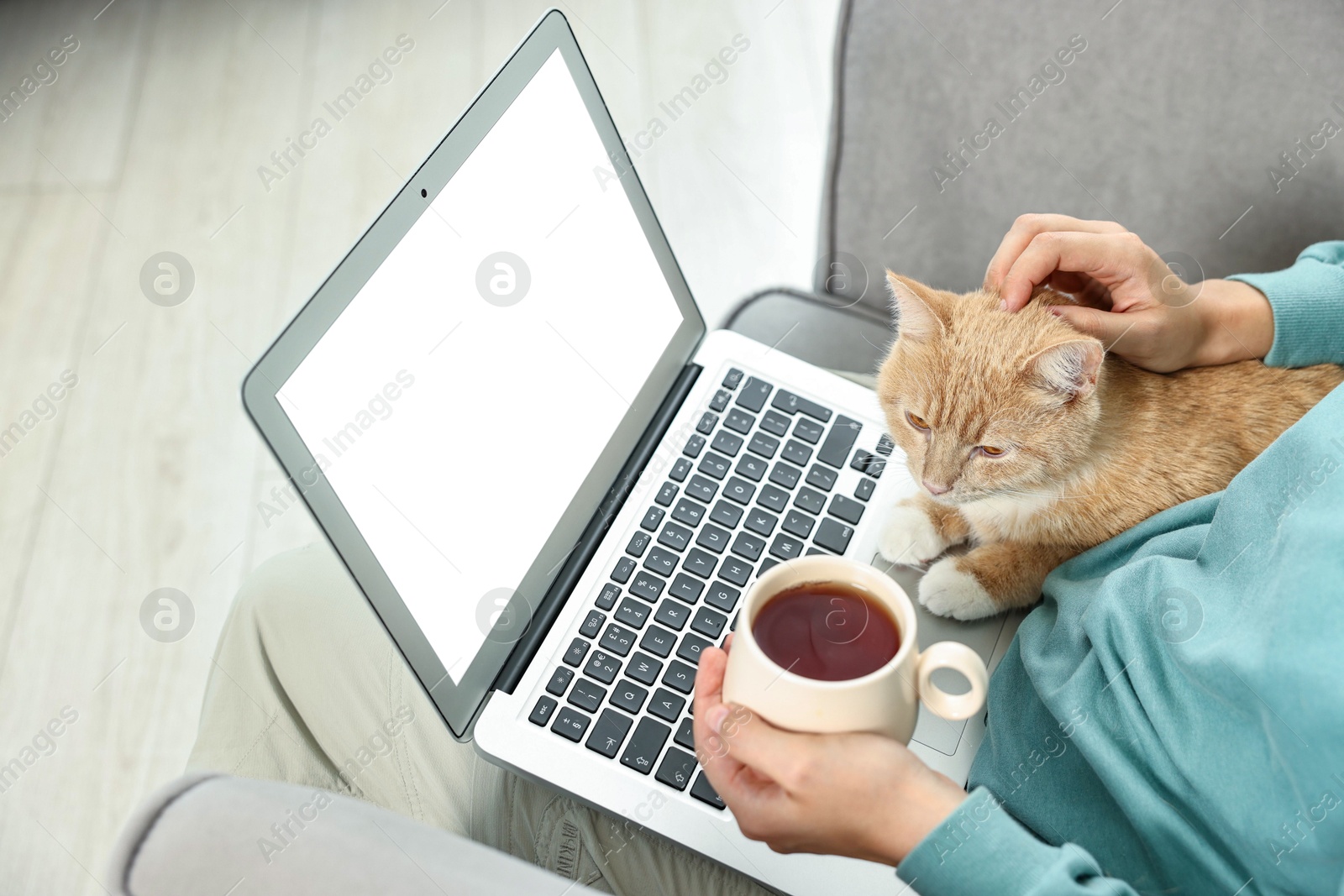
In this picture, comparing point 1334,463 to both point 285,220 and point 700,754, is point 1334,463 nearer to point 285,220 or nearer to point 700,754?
point 700,754

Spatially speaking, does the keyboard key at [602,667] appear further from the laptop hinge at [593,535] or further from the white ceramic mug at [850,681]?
the white ceramic mug at [850,681]

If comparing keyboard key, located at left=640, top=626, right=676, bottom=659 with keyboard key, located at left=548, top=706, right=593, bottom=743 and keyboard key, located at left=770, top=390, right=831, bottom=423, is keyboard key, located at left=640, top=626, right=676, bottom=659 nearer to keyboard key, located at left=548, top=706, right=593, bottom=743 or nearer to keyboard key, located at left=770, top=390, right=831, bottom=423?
keyboard key, located at left=548, top=706, right=593, bottom=743

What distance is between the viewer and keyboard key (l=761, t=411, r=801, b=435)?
109 centimetres

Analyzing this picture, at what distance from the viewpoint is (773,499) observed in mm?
1036

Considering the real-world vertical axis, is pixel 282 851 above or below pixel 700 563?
above

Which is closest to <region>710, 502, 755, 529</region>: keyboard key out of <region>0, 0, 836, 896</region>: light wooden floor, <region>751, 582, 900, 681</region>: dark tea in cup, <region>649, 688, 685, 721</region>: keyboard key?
<region>649, 688, 685, 721</region>: keyboard key

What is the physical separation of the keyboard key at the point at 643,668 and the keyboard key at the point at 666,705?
15 mm

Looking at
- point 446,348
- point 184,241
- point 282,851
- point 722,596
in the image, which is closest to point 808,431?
point 722,596

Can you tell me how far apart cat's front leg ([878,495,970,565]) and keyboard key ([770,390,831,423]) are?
0.14 meters

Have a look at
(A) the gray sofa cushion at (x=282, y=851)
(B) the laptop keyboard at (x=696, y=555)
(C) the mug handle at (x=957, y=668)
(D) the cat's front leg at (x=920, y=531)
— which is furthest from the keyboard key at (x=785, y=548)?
(A) the gray sofa cushion at (x=282, y=851)

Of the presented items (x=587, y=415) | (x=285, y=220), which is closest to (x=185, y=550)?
(x=285, y=220)

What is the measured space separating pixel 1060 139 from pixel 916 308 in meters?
0.36

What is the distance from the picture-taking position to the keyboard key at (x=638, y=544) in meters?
0.98

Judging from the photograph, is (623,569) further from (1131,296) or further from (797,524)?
(1131,296)
